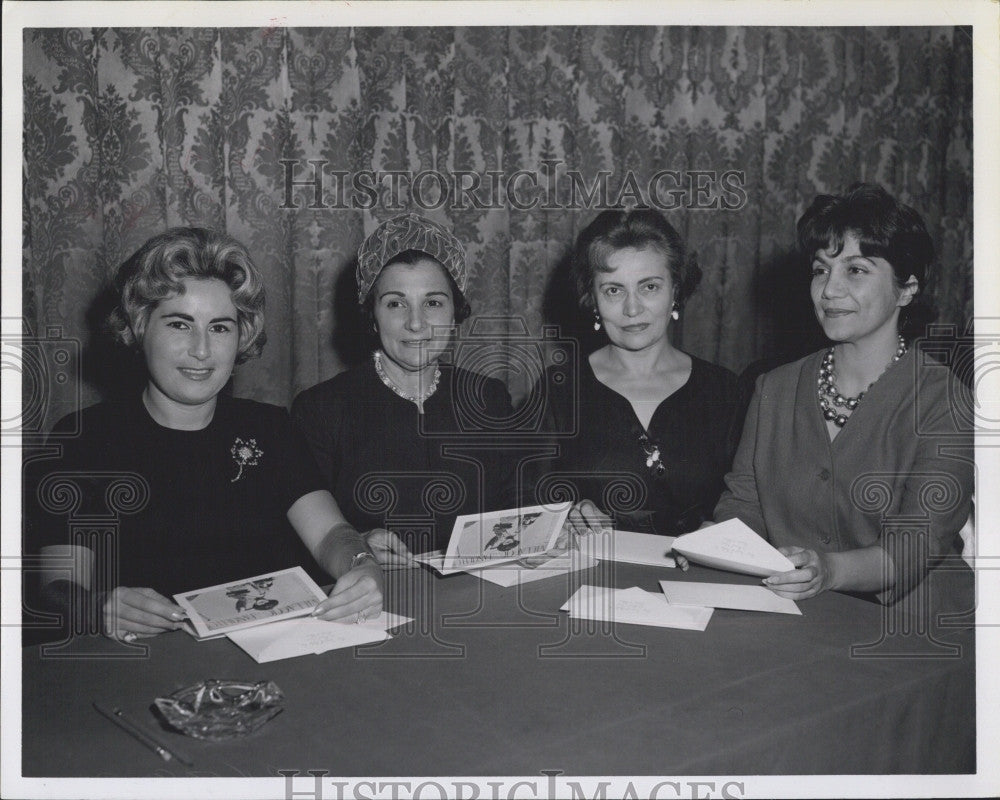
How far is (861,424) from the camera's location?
2244mm

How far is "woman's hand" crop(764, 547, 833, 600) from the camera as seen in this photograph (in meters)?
1.83

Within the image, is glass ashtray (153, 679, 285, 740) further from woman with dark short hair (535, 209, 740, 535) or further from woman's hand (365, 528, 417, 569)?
woman with dark short hair (535, 209, 740, 535)

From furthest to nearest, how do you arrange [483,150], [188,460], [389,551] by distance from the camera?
[483,150], [188,460], [389,551]

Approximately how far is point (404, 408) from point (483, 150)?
4.70 feet

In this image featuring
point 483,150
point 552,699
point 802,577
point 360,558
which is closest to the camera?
point 552,699

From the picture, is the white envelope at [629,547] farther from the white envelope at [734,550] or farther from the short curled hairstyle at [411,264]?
the short curled hairstyle at [411,264]

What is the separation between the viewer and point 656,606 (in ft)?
5.90

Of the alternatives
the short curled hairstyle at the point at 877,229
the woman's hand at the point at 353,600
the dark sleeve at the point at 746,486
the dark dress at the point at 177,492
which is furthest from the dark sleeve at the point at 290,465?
the short curled hairstyle at the point at 877,229

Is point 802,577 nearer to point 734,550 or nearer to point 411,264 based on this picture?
point 734,550

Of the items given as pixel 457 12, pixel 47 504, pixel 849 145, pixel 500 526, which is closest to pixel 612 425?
pixel 500 526

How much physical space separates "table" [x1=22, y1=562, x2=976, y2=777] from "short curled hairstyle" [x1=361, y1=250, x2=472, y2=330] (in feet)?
3.83

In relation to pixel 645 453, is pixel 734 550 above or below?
below

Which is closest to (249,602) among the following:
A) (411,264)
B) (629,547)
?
(629,547)

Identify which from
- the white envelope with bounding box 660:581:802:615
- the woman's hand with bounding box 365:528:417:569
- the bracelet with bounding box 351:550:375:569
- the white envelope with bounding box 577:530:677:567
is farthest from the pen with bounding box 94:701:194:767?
the white envelope with bounding box 577:530:677:567
